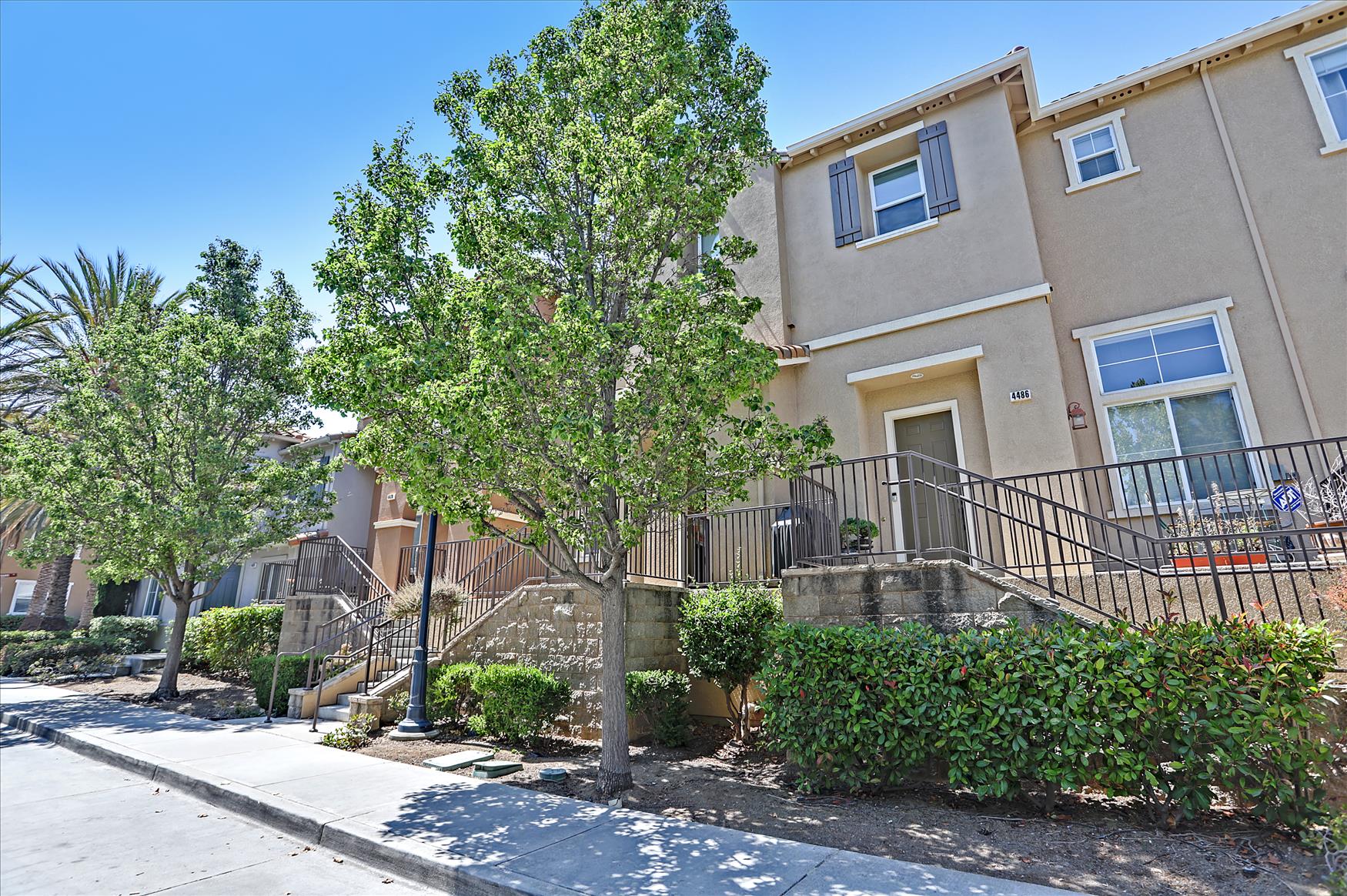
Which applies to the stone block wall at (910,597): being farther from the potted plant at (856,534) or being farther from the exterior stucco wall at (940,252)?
the exterior stucco wall at (940,252)

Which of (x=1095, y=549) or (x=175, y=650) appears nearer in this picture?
(x=1095, y=549)

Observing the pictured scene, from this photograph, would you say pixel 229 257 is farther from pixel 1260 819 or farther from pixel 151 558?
pixel 1260 819

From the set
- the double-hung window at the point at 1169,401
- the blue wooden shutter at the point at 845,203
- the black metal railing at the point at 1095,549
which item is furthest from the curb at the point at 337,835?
the blue wooden shutter at the point at 845,203

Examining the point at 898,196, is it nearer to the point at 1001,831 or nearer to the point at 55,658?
the point at 1001,831

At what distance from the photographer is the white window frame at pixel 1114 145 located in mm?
10086

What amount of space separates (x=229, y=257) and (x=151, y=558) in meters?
6.52

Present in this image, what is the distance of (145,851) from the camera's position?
5.06m

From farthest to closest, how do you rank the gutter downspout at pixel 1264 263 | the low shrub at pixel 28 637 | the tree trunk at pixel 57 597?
1. the tree trunk at pixel 57 597
2. the low shrub at pixel 28 637
3. the gutter downspout at pixel 1264 263

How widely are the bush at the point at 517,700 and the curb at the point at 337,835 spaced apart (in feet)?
8.84

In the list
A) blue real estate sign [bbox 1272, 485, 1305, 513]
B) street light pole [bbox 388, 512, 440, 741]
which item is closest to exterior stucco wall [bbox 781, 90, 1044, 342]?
blue real estate sign [bbox 1272, 485, 1305, 513]

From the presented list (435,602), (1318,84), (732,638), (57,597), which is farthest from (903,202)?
(57,597)

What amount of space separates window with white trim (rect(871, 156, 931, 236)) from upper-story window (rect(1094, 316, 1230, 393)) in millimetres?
3629

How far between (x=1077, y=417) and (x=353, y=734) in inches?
441

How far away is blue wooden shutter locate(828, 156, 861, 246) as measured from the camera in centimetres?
1145
